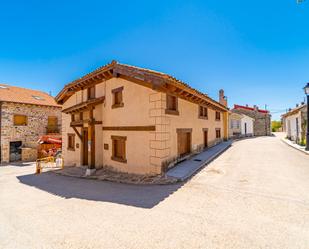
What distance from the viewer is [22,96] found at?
20.9m

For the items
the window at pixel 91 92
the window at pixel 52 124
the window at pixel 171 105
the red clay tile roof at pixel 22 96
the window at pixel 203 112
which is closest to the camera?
the window at pixel 171 105

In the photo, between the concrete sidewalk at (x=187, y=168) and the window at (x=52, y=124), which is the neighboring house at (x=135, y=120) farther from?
the window at (x=52, y=124)

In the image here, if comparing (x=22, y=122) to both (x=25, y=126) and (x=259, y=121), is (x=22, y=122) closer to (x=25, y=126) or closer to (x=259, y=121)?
(x=25, y=126)

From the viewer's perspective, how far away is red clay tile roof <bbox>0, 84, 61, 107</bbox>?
1902 centimetres

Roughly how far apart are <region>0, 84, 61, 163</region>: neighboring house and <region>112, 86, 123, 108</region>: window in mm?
15891

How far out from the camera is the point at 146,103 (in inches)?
319

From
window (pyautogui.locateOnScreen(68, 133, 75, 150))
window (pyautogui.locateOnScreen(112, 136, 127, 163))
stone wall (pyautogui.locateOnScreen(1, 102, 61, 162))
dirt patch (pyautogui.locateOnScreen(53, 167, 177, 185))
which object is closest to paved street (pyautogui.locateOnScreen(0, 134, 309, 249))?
dirt patch (pyautogui.locateOnScreen(53, 167, 177, 185))

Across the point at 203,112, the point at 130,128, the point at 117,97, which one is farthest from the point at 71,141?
the point at 203,112

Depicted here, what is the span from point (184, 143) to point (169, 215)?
597 cm

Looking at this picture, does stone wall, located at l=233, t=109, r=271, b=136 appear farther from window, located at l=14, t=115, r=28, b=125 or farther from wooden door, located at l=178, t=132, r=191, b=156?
window, located at l=14, t=115, r=28, b=125

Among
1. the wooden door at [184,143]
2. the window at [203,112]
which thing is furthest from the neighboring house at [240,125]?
the wooden door at [184,143]

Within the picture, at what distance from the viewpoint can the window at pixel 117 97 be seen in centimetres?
930

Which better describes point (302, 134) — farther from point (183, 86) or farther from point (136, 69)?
point (136, 69)

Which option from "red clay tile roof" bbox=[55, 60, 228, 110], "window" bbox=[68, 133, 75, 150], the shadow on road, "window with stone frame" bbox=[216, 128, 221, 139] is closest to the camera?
the shadow on road
